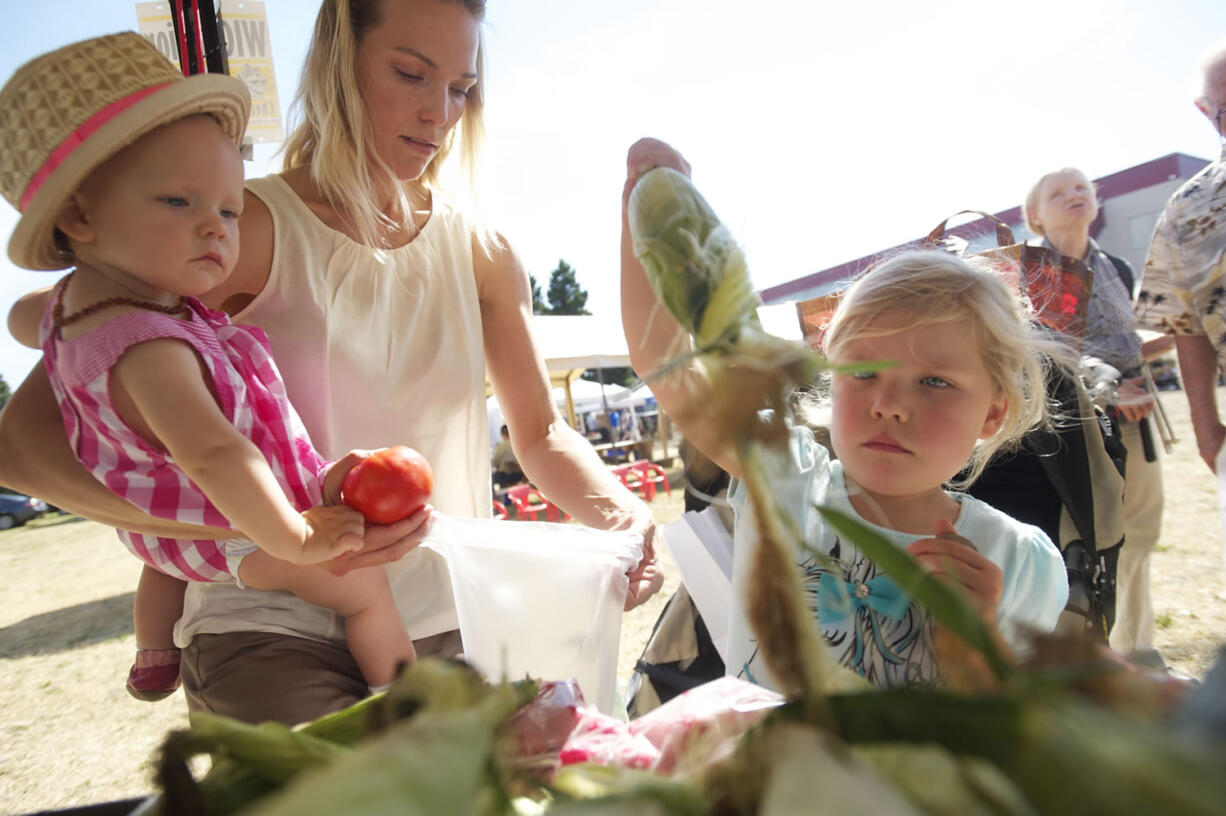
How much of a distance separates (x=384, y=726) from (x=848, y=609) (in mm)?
813

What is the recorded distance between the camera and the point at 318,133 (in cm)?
151

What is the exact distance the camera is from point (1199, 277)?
223 centimetres

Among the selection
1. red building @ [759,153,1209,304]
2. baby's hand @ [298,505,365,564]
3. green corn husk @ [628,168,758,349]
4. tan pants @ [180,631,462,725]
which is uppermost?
red building @ [759,153,1209,304]

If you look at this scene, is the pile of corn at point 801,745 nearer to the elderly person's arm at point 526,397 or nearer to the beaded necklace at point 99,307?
the beaded necklace at point 99,307

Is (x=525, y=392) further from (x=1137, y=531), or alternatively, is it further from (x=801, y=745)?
(x=1137, y=531)

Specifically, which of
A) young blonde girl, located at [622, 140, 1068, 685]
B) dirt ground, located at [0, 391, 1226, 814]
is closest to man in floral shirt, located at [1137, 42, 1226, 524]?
dirt ground, located at [0, 391, 1226, 814]

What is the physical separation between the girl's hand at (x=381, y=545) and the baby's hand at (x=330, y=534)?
0.02 m

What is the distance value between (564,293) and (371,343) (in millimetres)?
40598

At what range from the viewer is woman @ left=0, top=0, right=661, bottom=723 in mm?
1227

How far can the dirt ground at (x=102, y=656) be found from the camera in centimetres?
325

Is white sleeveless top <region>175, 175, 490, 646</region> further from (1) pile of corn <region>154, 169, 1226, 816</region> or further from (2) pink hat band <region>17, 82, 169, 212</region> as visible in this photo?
(1) pile of corn <region>154, 169, 1226, 816</region>

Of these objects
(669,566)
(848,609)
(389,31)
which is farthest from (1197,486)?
(389,31)

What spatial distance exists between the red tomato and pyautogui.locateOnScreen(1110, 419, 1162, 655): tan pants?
2685 mm

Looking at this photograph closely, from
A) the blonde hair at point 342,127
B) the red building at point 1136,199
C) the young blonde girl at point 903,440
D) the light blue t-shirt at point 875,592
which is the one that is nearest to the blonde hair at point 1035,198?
the young blonde girl at point 903,440
